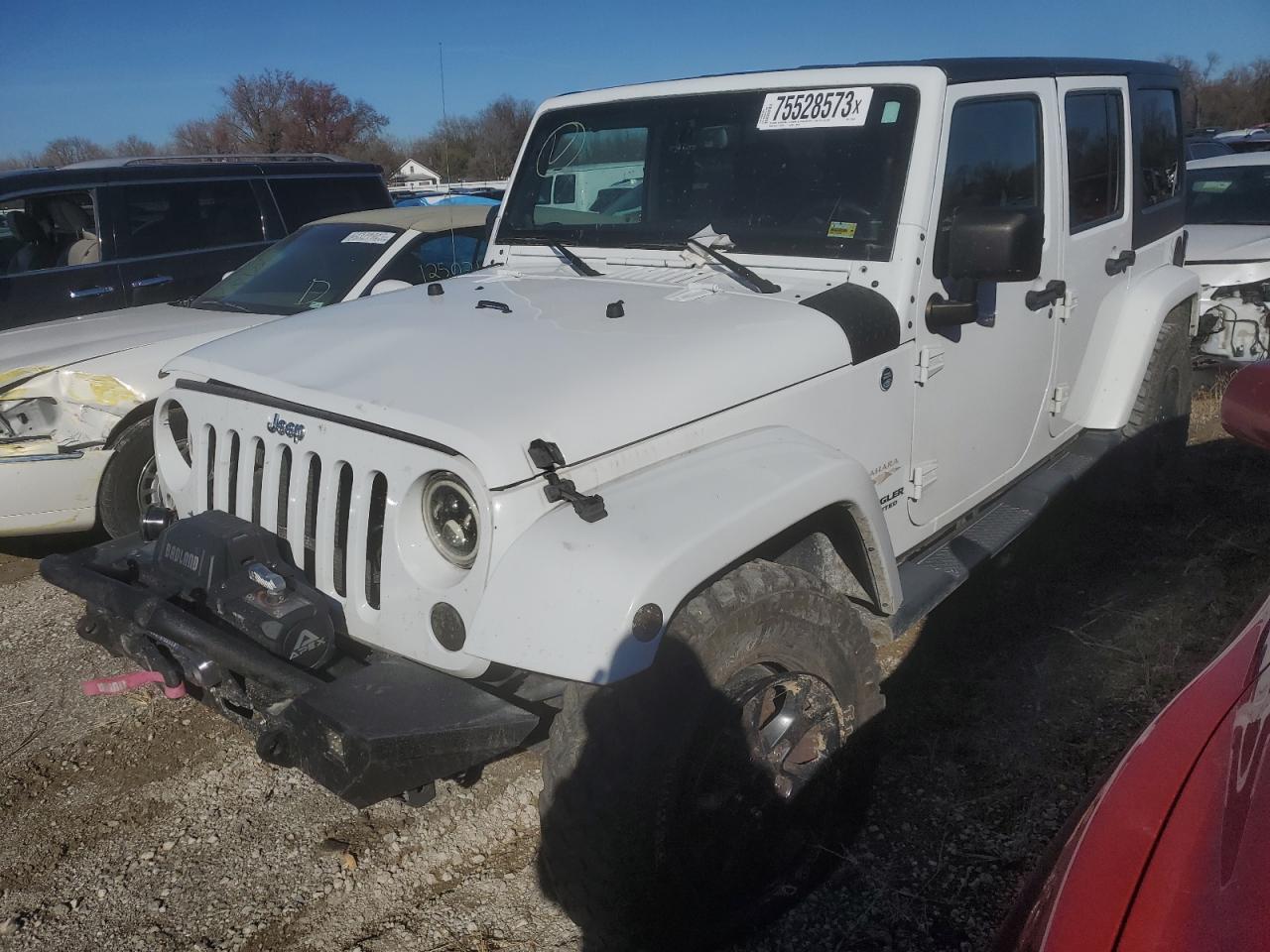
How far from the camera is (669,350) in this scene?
8.41ft

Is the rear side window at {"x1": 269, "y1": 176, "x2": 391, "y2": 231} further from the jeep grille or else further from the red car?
the red car

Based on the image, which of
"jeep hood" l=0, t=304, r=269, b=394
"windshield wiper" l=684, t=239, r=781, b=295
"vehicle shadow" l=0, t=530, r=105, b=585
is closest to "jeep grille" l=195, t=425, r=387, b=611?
"windshield wiper" l=684, t=239, r=781, b=295

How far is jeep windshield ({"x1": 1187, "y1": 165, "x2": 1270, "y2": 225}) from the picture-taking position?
8.08m

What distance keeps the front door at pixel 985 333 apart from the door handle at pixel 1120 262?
0.62 meters

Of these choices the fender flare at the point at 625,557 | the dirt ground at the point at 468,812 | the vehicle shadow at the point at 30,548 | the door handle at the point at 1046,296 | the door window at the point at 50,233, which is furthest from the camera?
the door window at the point at 50,233

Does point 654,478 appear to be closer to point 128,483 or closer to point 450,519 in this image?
point 450,519

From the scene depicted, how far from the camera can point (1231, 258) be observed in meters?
7.18

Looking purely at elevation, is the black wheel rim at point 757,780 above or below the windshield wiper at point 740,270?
below

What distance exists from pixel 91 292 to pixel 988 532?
5782mm

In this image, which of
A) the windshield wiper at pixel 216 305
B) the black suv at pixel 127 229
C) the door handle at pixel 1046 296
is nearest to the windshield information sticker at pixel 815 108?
the door handle at pixel 1046 296

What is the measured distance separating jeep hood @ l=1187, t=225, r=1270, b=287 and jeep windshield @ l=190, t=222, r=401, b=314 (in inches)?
218

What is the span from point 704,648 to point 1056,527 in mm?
3588

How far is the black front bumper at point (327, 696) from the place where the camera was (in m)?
2.04

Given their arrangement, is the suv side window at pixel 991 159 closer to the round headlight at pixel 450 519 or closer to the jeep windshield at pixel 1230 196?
the round headlight at pixel 450 519
